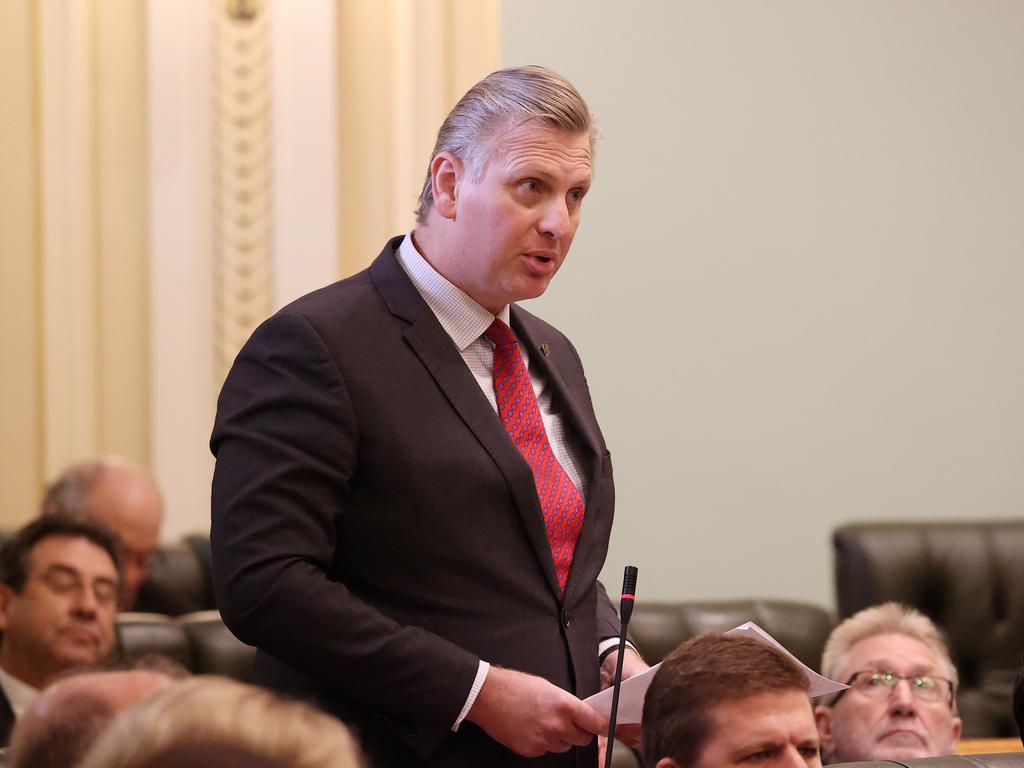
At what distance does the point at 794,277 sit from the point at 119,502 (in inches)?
82.5

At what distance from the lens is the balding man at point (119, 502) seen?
11.7 ft

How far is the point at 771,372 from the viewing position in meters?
4.46

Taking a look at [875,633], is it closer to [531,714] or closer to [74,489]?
[531,714]

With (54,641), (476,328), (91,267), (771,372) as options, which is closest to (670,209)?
(771,372)

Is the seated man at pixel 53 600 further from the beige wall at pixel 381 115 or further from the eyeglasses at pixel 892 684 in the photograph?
the eyeglasses at pixel 892 684

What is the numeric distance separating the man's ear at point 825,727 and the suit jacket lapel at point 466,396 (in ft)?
4.59

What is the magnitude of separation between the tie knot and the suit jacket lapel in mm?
92

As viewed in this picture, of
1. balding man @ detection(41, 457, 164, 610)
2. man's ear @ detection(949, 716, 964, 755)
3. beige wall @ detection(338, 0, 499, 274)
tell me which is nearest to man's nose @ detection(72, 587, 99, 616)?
balding man @ detection(41, 457, 164, 610)

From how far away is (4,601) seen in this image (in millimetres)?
3062

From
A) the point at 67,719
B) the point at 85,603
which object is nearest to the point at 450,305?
the point at 67,719

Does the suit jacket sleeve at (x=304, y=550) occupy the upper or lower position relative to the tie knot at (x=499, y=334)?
lower

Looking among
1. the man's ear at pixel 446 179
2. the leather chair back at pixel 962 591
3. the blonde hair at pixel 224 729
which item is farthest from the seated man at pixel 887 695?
the blonde hair at pixel 224 729

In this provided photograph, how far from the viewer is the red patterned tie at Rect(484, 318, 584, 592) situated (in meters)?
1.86

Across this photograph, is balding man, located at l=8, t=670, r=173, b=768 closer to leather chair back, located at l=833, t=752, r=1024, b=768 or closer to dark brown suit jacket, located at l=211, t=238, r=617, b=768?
dark brown suit jacket, located at l=211, t=238, r=617, b=768
